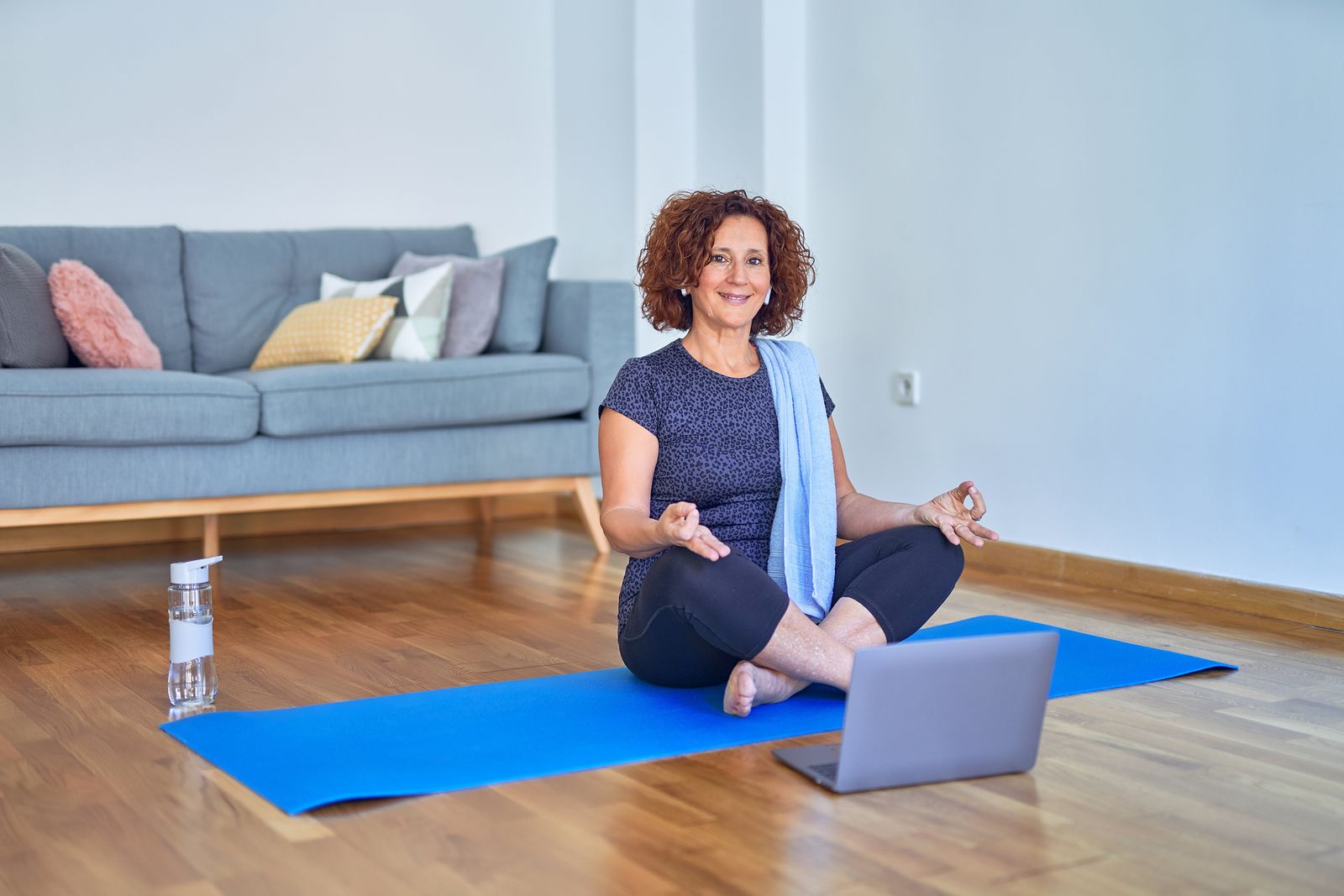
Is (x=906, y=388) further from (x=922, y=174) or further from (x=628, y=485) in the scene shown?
(x=628, y=485)

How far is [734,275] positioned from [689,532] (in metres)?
0.53

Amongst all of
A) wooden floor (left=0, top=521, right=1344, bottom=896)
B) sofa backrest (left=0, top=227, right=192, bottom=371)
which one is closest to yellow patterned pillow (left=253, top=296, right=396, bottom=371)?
sofa backrest (left=0, top=227, right=192, bottom=371)

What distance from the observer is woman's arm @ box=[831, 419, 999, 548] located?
2098mm

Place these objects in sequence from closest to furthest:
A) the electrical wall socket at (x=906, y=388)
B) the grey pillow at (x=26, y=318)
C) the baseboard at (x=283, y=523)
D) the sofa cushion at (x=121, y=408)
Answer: the sofa cushion at (x=121, y=408)
the grey pillow at (x=26, y=318)
the electrical wall socket at (x=906, y=388)
the baseboard at (x=283, y=523)

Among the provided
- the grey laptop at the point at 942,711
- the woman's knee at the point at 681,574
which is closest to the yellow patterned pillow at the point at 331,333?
the woman's knee at the point at 681,574

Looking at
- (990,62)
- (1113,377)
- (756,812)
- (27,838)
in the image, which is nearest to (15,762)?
(27,838)

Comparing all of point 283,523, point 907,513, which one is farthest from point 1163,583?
point 283,523

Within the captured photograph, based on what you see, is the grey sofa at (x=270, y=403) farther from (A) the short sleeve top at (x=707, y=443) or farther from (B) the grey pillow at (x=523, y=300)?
(A) the short sleeve top at (x=707, y=443)

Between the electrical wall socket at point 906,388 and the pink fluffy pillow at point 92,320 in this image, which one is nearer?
the pink fluffy pillow at point 92,320

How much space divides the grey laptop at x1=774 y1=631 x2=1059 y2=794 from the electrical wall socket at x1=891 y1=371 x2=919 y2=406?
1978 mm

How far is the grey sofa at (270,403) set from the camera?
10.6 ft

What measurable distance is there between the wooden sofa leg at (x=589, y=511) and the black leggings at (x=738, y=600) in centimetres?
156

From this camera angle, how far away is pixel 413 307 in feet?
12.8

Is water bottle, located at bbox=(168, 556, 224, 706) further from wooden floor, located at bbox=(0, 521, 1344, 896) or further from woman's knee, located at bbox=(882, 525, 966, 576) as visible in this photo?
woman's knee, located at bbox=(882, 525, 966, 576)
